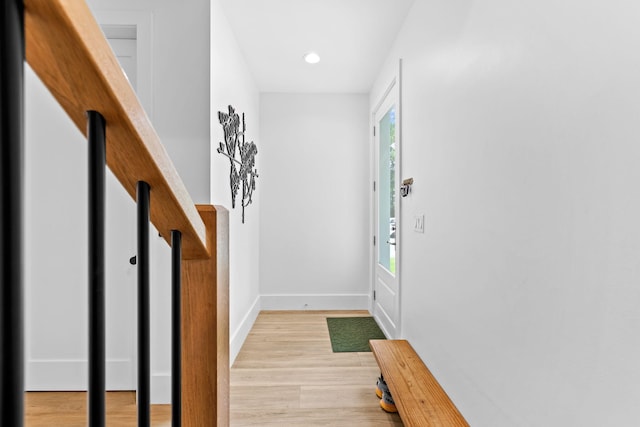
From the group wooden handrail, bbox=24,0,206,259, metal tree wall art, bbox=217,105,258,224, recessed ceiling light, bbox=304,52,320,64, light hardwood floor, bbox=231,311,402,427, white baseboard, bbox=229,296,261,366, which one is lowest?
light hardwood floor, bbox=231,311,402,427

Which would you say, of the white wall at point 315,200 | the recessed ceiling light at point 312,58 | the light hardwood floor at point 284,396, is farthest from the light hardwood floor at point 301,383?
the recessed ceiling light at point 312,58

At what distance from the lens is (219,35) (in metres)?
2.63

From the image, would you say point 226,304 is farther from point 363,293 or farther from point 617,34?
point 363,293

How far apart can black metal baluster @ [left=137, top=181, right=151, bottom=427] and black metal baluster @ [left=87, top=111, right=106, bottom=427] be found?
3.4 inches

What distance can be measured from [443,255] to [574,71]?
3.73 ft

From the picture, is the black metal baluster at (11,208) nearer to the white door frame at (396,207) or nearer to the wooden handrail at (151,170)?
the wooden handrail at (151,170)

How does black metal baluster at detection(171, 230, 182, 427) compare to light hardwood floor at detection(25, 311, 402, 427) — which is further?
light hardwood floor at detection(25, 311, 402, 427)

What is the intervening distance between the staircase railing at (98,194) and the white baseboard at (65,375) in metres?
1.92

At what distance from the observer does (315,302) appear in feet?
14.9

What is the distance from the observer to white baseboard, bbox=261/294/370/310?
4496 mm

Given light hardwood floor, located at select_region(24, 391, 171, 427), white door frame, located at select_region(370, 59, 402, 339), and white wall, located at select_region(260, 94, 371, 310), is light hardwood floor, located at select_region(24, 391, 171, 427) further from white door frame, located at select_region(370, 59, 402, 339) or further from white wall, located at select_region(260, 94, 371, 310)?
white wall, located at select_region(260, 94, 371, 310)

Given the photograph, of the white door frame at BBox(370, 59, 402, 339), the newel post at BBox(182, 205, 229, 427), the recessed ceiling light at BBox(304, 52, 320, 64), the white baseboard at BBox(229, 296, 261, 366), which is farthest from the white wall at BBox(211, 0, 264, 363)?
the newel post at BBox(182, 205, 229, 427)

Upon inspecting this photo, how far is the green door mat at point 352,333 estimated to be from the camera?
3271 mm

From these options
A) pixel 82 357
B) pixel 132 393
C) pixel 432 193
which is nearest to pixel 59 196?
pixel 82 357
